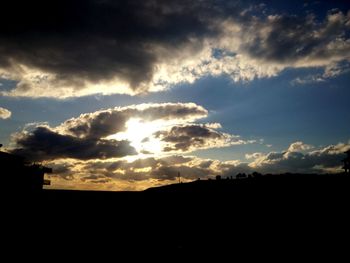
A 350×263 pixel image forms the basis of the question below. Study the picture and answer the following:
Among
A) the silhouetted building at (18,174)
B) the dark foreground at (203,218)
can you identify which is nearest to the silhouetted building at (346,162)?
the dark foreground at (203,218)

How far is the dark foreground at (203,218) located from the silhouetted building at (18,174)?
905 inches

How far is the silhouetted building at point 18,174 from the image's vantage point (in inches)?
1685

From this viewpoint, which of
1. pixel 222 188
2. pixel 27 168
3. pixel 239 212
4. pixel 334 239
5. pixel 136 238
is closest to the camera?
pixel 334 239

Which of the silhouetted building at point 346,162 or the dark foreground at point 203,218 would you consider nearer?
the dark foreground at point 203,218

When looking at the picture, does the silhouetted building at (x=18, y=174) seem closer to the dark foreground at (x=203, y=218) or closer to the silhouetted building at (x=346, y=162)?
the dark foreground at (x=203, y=218)

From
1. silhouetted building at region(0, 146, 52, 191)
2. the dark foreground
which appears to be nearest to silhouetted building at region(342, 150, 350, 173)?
the dark foreground

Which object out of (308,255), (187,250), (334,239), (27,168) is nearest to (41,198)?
(187,250)

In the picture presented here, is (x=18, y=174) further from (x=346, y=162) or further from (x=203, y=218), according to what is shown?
(x=346, y=162)

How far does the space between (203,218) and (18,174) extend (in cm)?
3487

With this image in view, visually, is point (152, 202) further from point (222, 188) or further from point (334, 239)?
point (334, 239)

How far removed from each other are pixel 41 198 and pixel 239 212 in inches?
604

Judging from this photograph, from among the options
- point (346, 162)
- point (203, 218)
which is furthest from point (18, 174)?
point (346, 162)

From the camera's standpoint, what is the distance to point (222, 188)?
23.8m

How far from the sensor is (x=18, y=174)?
4506 cm
